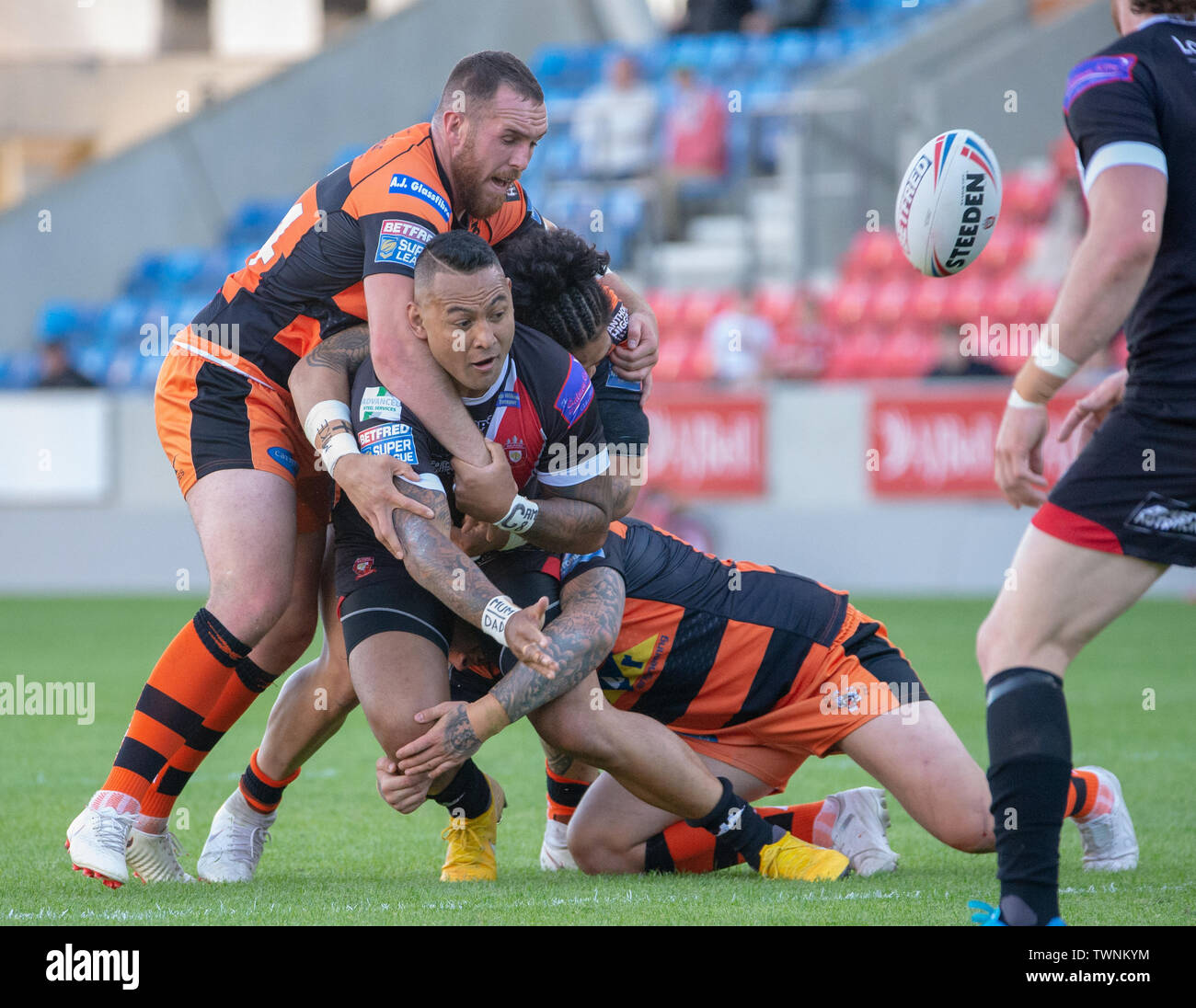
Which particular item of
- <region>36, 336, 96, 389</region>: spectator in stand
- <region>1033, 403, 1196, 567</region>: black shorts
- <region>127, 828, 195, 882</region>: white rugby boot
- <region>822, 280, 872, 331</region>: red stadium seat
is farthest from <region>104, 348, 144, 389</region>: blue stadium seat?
<region>1033, 403, 1196, 567</region>: black shorts

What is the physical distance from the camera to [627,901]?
3945 millimetres

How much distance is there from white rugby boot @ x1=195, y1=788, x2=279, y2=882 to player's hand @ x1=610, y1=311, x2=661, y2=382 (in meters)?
1.63

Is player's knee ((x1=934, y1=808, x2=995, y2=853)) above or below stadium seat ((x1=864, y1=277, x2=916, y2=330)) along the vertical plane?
below

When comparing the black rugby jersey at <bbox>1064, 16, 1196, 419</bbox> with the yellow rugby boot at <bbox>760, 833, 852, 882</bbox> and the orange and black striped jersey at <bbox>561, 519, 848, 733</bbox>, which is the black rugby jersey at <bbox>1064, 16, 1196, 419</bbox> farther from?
the yellow rugby boot at <bbox>760, 833, 852, 882</bbox>

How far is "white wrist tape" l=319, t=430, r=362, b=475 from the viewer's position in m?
4.09

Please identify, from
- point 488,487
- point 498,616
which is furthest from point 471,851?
point 488,487

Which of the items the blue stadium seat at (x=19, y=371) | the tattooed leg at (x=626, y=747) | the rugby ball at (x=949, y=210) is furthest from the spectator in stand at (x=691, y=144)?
the tattooed leg at (x=626, y=747)

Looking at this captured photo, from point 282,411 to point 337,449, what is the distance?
499mm

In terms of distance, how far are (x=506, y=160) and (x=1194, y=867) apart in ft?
8.79

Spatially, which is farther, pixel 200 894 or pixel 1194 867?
pixel 1194 867

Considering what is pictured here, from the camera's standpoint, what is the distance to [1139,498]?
328cm
